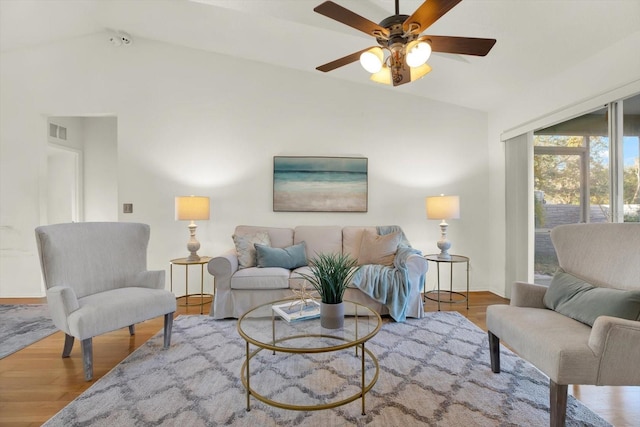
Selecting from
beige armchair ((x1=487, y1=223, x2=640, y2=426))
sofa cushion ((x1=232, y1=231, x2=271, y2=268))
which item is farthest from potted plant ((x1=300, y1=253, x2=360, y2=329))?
sofa cushion ((x1=232, y1=231, x2=271, y2=268))

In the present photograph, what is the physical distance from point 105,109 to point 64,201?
74.5 inches

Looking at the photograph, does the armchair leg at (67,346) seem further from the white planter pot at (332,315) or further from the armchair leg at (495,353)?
the armchair leg at (495,353)

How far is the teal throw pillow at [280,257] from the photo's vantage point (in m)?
3.19

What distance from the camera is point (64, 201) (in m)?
4.76

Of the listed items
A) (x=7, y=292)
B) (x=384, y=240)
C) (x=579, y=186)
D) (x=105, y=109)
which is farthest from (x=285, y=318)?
(x=7, y=292)

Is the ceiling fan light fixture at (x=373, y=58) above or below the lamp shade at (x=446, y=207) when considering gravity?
above

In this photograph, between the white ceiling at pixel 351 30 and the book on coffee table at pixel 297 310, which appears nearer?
the book on coffee table at pixel 297 310

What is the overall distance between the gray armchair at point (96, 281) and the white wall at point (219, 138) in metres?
1.32

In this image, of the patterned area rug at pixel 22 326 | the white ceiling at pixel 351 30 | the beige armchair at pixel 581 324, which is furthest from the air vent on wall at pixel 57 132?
the beige armchair at pixel 581 324

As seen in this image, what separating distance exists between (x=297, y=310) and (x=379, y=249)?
Result: 1.48 m

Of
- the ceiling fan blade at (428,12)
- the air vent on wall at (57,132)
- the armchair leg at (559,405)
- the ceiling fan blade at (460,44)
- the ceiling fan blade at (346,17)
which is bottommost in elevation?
the armchair leg at (559,405)

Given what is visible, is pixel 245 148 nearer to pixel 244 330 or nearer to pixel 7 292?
pixel 244 330

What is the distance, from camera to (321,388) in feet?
6.01

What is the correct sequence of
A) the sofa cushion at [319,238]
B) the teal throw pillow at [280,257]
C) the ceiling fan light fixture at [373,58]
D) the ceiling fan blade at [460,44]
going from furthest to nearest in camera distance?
1. the sofa cushion at [319,238]
2. the teal throw pillow at [280,257]
3. the ceiling fan light fixture at [373,58]
4. the ceiling fan blade at [460,44]
